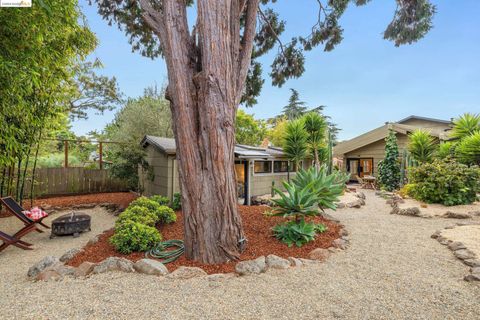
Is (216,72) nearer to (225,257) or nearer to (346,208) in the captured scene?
(225,257)

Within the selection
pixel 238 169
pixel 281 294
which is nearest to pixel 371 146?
pixel 238 169

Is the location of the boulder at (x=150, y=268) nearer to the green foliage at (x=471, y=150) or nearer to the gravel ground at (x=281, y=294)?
the gravel ground at (x=281, y=294)

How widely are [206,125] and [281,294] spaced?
2.13 m

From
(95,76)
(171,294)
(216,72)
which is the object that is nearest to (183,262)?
(171,294)

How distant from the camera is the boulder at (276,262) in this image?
297 centimetres

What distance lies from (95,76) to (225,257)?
16.9 m

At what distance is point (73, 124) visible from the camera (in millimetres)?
16375

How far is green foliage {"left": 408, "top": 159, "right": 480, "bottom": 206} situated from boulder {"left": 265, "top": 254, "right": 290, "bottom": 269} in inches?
266

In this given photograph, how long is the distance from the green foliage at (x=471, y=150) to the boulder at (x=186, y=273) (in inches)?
398

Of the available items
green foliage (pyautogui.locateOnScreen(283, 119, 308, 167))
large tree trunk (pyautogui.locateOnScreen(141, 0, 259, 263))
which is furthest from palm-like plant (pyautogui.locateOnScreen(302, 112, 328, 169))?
large tree trunk (pyautogui.locateOnScreen(141, 0, 259, 263))

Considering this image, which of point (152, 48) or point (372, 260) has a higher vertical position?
point (152, 48)

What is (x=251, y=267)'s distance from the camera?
9.41ft

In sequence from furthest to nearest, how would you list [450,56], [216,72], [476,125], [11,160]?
[450,56] → [476,125] → [11,160] → [216,72]

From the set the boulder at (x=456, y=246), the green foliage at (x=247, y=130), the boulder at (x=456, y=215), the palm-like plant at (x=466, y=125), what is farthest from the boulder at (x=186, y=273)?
the green foliage at (x=247, y=130)
